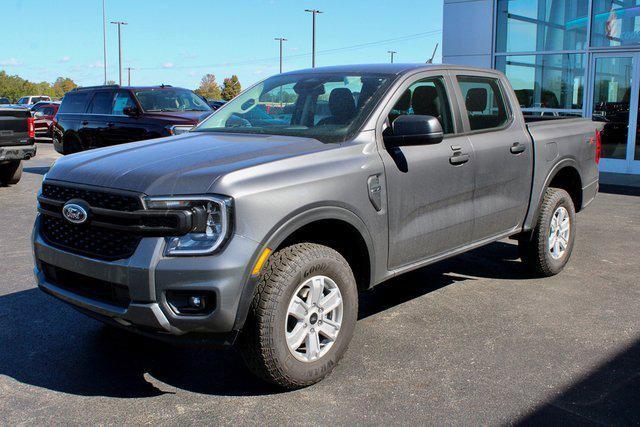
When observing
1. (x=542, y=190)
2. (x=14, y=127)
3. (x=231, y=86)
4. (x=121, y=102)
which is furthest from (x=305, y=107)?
(x=231, y=86)

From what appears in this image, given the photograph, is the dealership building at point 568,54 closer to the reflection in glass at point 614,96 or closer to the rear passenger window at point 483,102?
the reflection in glass at point 614,96

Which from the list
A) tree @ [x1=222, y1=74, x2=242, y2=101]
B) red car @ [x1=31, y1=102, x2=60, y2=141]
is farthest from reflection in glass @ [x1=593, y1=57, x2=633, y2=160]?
tree @ [x1=222, y1=74, x2=242, y2=101]

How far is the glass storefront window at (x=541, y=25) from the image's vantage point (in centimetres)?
1359

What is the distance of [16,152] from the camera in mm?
11227

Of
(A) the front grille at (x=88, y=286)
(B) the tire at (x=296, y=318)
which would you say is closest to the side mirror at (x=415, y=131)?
(B) the tire at (x=296, y=318)

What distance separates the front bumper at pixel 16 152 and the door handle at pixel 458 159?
360 inches

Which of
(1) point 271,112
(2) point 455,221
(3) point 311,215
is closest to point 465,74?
(2) point 455,221

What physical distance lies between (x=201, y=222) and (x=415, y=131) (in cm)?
150

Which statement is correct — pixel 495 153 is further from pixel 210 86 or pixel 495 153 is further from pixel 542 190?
pixel 210 86

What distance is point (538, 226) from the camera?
18.2 ft

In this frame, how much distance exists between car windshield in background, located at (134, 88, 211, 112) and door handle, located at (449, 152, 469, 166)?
28.2 ft

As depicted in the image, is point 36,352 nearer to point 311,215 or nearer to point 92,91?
point 311,215

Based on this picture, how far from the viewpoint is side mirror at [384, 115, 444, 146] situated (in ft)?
12.7

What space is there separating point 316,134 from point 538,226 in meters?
2.51
